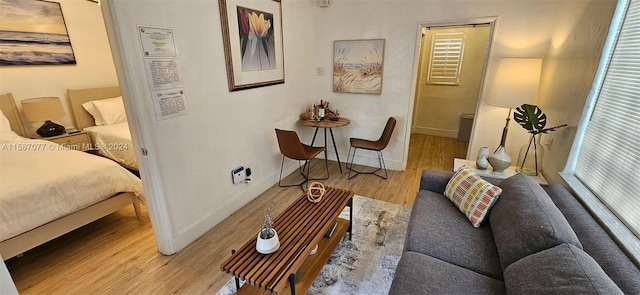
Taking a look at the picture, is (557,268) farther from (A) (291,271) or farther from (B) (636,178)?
(A) (291,271)

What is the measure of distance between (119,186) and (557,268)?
3.05 metres

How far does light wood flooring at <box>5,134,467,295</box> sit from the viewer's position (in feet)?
6.13

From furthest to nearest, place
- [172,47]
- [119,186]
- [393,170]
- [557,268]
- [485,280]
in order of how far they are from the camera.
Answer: [393,170] → [119,186] → [172,47] → [485,280] → [557,268]

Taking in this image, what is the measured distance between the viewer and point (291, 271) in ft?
4.61

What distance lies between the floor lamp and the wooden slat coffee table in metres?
1.44

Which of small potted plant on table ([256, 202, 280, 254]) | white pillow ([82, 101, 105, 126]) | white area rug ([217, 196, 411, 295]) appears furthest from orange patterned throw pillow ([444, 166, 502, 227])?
white pillow ([82, 101, 105, 126])

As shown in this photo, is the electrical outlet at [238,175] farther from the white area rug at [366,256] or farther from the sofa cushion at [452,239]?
the sofa cushion at [452,239]

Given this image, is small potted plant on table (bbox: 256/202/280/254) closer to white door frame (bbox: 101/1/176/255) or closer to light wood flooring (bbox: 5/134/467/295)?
light wood flooring (bbox: 5/134/467/295)

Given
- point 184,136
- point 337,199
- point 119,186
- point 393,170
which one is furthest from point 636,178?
point 119,186

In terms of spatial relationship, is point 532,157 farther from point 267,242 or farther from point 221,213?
point 221,213

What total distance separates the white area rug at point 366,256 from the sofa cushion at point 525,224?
0.78 m

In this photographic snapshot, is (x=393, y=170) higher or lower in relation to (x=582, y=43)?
lower

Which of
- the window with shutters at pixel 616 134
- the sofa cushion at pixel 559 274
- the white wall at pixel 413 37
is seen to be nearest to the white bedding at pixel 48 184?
the white wall at pixel 413 37

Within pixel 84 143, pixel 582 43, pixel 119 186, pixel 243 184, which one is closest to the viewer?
pixel 582 43
